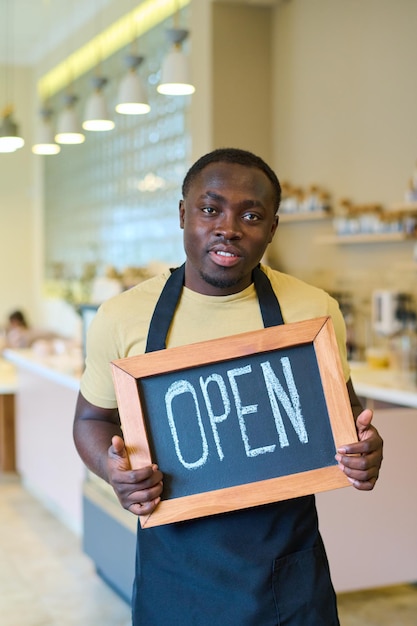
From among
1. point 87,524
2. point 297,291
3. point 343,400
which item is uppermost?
point 297,291

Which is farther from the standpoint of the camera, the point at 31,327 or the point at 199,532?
the point at 31,327

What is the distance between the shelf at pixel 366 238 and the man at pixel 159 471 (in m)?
3.33

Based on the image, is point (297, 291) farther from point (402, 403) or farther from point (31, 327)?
point (31, 327)

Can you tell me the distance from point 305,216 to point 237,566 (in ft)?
14.4

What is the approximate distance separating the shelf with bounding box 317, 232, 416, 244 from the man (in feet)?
Answer: 10.9

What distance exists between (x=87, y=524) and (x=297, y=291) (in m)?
2.69

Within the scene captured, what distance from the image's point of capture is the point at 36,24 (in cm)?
914

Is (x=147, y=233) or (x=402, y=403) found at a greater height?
(x=147, y=233)

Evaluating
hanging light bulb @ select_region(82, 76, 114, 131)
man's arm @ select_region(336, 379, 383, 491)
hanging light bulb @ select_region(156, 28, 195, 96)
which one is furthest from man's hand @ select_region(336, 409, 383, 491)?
hanging light bulb @ select_region(82, 76, 114, 131)

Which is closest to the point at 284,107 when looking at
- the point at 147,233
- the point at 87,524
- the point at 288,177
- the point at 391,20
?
the point at 288,177

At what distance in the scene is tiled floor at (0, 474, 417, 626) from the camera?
11.7 feet

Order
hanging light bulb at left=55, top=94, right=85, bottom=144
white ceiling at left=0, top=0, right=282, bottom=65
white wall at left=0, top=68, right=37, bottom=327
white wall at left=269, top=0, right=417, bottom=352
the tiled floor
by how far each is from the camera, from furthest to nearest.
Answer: white wall at left=0, top=68, right=37, bottom=327, white ceiling at left=0, top=0, right=282, bottom=65, hanging light bulb at left=55, top=94, right=85, bottom=144, white wall at left=269, top=0, right=417, bottom=352, the tiled floor

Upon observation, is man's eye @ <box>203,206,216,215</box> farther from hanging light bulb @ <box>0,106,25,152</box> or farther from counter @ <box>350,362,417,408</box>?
hanging light bulb @ <box>0,106,25,152</box>

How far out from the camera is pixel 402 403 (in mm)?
3793
